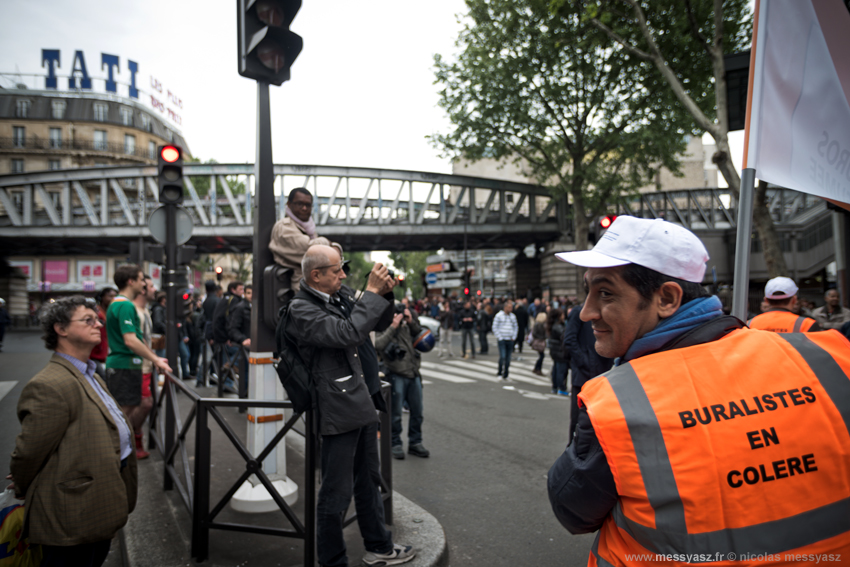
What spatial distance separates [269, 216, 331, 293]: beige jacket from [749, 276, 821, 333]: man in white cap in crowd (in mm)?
3443

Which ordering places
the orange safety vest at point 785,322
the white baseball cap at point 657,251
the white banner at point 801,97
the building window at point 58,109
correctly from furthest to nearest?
the building window at point 58,109 < the orange safety vest at point 785,322 < the white banner at point 801,97 < the white baseball cap at point 657,251

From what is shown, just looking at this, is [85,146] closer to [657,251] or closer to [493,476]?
[493,476]

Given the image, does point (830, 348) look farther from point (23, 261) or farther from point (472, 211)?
point (23, 261)

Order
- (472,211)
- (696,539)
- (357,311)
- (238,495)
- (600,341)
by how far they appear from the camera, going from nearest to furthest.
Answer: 1. (696,539)
2. (600,341)
3. (357,311)
4. (238,495)
5. (472,211)

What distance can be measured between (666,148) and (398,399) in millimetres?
23306

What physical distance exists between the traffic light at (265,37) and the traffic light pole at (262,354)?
0.55 ft

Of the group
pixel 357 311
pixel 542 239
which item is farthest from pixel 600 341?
pixel 542 239

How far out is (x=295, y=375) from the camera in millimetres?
2910

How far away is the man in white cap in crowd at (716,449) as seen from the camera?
115cm

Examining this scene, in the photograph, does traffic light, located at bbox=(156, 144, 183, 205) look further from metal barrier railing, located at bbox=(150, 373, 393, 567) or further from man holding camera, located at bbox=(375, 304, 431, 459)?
metal barrier railing, located at bbox=(150, 373, 393, 567)

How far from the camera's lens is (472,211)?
1490 inches

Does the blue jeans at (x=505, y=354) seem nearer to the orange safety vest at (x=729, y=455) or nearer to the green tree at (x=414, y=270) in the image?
the orange safety vest at (x=729, y=455)

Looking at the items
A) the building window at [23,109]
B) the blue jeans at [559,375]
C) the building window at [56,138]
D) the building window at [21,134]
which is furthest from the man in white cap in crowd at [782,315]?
the building window at [56,138]

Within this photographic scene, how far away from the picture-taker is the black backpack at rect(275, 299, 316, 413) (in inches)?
115
